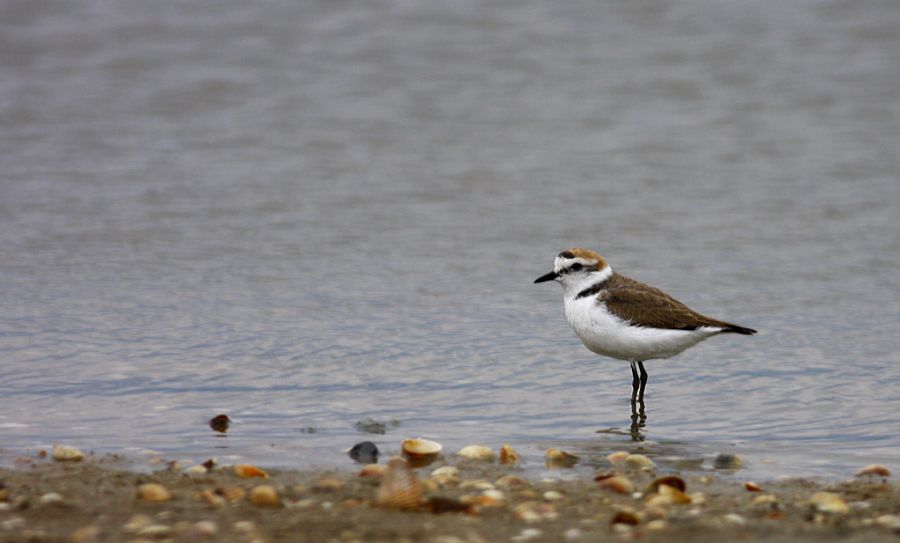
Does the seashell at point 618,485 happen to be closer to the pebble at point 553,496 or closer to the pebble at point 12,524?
the pebble at point 553,496

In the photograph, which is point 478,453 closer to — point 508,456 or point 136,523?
point 508,456

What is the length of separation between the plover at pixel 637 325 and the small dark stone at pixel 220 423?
246cm

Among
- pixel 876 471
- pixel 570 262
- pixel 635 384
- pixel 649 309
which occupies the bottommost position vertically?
pixel 876 471

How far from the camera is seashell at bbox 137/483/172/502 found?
555cm

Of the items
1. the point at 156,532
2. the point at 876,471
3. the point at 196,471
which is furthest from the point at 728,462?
the point at 156,532

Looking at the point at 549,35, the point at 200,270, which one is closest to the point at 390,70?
the point at 549,35

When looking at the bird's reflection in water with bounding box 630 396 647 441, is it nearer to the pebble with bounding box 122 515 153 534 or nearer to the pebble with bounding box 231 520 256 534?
the pebble with bounding box 231 520 256 534

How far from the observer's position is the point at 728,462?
668cm

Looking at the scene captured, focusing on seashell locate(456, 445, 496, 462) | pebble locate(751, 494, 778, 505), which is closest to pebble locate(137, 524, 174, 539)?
seashell locate(456, 445, 496, 462)

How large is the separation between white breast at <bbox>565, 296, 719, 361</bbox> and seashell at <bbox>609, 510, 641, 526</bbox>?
3046 mm

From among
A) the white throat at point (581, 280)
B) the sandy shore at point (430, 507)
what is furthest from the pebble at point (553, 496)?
the white throat at point (581, 280)

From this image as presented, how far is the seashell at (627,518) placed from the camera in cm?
518

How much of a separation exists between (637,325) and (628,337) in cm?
12

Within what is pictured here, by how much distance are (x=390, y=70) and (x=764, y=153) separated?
505 cm
